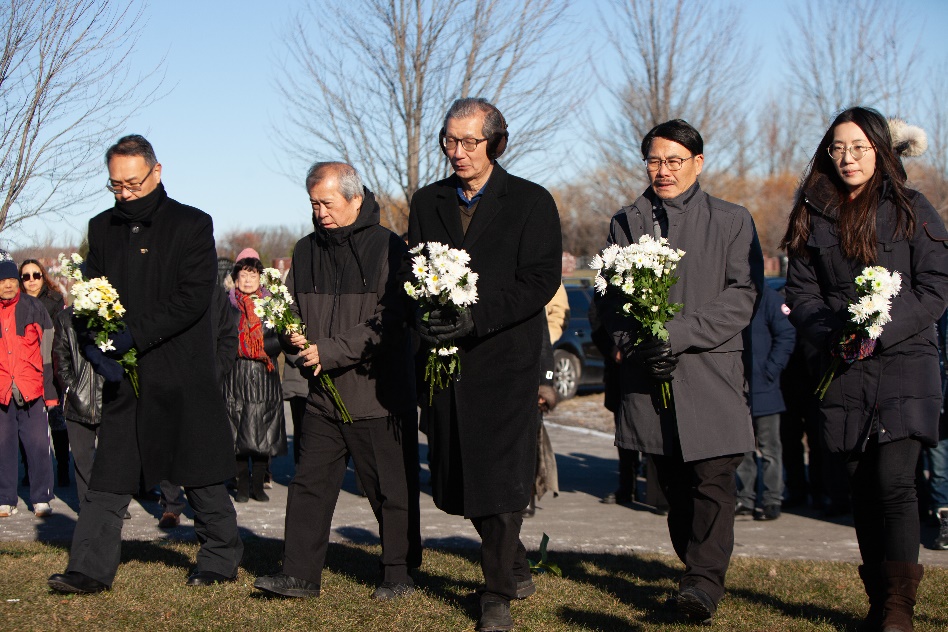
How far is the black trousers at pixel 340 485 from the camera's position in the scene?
18.6 feet

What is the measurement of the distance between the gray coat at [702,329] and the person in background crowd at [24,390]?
19.0ft

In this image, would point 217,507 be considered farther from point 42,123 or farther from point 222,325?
point 42,123

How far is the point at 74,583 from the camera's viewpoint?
556 centimetres

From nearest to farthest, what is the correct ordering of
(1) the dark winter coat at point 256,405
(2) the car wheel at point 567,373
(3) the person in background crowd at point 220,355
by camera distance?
(3) the person in background crowd at point 220,355
(1) the dark winter coat at point 256,405
(2) the car wheel at point 567,373

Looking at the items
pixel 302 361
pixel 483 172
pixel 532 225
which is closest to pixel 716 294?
pixel 532 225

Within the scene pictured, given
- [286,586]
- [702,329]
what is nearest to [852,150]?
[702,329]

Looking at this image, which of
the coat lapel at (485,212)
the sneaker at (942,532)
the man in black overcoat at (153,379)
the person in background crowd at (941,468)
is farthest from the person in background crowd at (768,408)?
the man in black overcoat at (153,379)

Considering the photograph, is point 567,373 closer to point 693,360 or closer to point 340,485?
point 340,485

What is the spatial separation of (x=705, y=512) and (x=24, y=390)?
6584 millimetres

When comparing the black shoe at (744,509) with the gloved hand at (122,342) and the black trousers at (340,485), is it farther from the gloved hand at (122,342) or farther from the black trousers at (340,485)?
the gloved hand at (122,342)

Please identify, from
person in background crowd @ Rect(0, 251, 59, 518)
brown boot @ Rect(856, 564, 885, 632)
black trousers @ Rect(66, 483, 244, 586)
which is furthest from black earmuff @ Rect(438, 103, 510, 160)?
person in background crowd @ Rect(0, 251, 59, 518)

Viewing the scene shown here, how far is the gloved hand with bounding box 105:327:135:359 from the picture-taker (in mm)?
5555

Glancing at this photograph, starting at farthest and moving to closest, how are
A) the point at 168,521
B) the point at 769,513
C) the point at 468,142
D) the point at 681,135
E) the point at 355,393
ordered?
the point at 769,513
the point at 168,521
the point at 355,393
the point at 681,135
the point at 468,142

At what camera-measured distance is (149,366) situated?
18.9 feet
